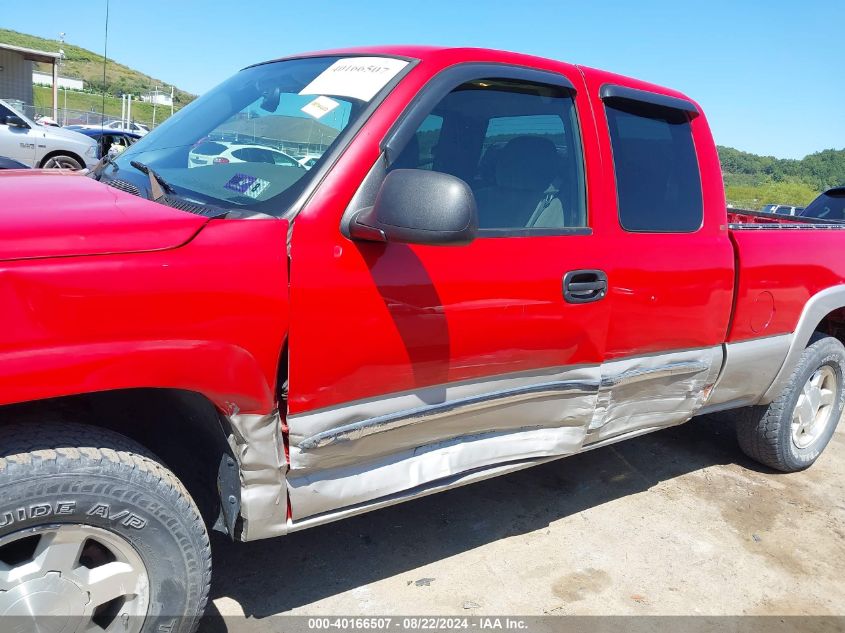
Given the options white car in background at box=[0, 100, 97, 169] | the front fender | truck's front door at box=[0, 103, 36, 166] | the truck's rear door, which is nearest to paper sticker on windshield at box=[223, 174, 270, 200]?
the front fender

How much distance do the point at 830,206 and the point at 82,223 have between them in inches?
292

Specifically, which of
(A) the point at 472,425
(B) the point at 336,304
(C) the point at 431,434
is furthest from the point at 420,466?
(B) the point at 336,304

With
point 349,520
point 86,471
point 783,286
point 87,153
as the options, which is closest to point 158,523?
point 86,471

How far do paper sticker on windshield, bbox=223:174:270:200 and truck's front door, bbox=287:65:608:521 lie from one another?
0.25 meters

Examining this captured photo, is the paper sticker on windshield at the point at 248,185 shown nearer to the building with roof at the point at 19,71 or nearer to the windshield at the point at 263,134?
the windshield at the point at 263,134

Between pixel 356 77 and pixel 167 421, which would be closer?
pixel 167 421

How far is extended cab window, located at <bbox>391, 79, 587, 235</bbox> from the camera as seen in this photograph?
238 centimetres

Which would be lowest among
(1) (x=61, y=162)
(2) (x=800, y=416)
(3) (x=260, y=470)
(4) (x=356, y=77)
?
(1) (x=61, y=162)

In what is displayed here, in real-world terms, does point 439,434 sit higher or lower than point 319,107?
lower

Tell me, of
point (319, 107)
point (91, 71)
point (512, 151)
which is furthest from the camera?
point (91, 71)

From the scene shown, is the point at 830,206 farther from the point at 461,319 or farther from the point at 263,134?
the point at 263,134

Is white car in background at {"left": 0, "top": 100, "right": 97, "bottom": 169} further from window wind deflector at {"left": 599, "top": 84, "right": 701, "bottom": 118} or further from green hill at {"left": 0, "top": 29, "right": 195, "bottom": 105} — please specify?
green hill at {"left": 0, "top": 29, "right": 195, "bottom": 105}

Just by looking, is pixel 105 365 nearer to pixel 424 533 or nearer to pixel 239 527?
pixel 239 527

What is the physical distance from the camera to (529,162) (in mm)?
2629
